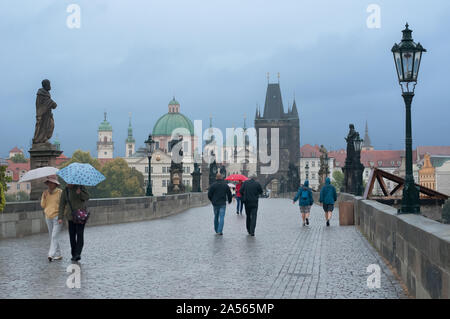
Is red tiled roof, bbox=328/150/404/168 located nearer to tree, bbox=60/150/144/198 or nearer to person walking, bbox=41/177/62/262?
tree, bbox=60/150/144/198

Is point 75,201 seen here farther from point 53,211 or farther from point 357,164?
point 357,164

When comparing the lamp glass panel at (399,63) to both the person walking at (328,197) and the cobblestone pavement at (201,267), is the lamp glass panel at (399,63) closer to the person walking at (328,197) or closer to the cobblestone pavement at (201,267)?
the cobblestone pavement at (201,267)

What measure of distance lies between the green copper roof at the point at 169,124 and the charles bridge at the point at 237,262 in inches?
6112

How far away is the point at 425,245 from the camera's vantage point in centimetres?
Answer: 588

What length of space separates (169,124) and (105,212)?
15203cm

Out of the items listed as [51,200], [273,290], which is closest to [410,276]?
[273,290]

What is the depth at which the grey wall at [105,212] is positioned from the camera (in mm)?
14797

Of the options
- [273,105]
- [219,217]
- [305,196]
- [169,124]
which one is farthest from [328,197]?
[169,124]

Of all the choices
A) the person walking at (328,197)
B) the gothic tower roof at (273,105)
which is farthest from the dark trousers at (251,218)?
the gothic tower roof at (273,105)

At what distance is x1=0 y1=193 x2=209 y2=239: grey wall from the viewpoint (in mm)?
14797

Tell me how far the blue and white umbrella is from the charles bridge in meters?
1.28

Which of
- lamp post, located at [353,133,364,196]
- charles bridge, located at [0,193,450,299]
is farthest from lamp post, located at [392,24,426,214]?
lamp post, located at [353,133,364,196]
